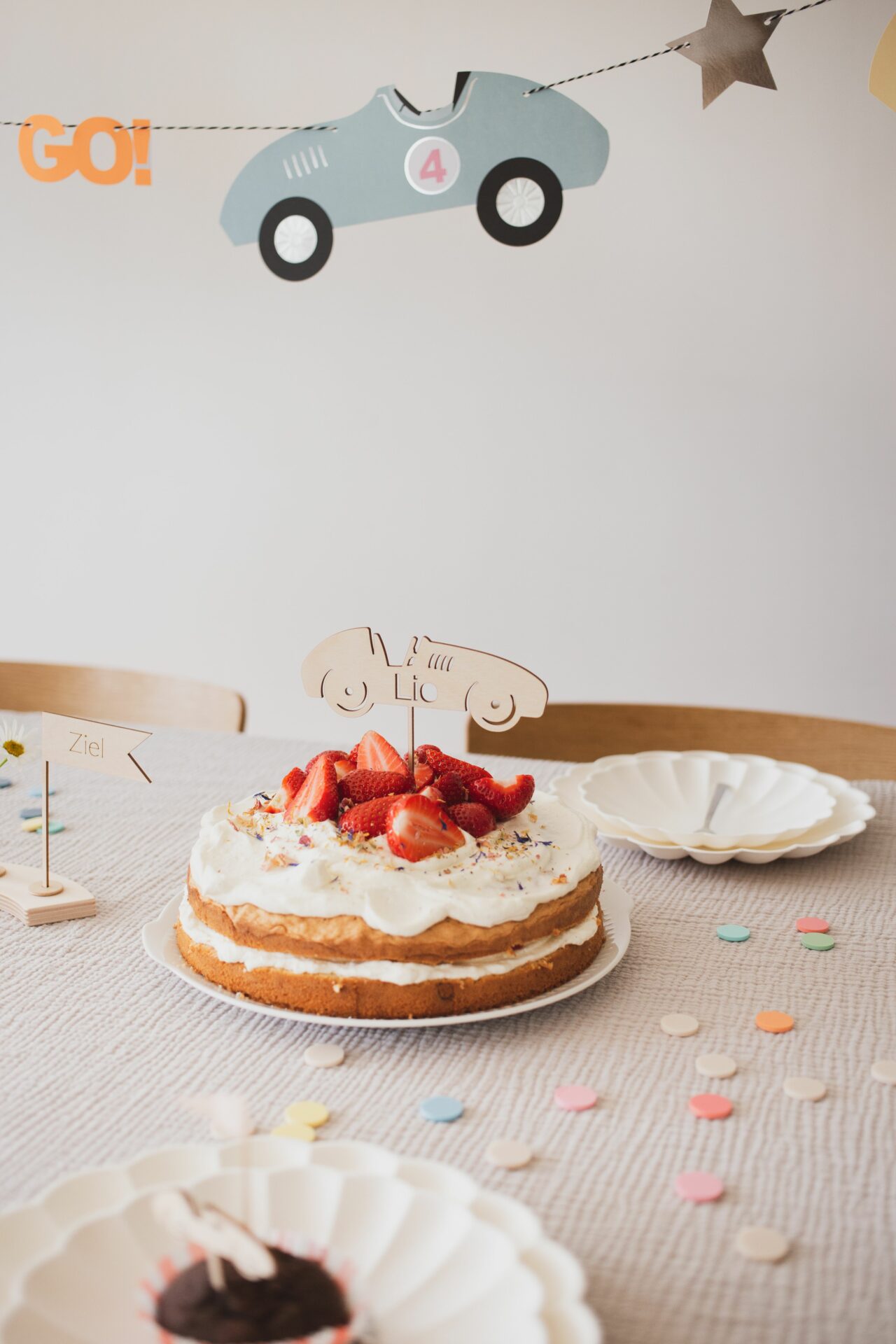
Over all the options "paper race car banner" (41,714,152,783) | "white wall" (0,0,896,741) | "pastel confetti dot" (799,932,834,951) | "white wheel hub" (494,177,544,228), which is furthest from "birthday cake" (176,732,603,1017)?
"white wheel hub" (494,177,544,228)

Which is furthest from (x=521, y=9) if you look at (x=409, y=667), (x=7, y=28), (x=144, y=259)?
(x=409, y=667)

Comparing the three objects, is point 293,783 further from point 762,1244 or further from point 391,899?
point 762,1244

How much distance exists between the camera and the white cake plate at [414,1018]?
92 centimetres

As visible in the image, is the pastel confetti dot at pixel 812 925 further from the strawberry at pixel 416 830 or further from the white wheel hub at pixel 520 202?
the white wheel hub at pixel 520 202

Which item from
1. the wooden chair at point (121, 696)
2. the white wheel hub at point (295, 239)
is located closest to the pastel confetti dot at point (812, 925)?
the wooden chair at point (121, 696)

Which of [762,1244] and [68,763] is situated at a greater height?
[68,763]

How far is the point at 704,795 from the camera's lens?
1.50m

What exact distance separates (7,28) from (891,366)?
2.68 metres

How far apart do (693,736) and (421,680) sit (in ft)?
3.34

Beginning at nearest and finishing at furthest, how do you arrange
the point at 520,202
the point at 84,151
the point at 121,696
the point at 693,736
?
1. the point at 693,736
2. the point at 121,696
3. the point at 520,202
4. the point at 84,151

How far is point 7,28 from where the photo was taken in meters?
3.27

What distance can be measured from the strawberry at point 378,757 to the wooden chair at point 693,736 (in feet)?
2.69

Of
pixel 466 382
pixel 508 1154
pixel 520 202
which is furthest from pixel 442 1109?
pixel 520 202

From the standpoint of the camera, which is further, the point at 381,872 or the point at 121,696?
the point at 121,696
